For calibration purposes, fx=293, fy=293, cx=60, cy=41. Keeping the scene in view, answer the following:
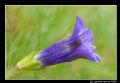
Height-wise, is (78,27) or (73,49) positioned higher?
(78,27)

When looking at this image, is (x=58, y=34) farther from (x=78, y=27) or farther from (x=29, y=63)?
(x=29, y=63)

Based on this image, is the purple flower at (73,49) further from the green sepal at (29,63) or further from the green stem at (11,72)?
the green stem at (11,72)

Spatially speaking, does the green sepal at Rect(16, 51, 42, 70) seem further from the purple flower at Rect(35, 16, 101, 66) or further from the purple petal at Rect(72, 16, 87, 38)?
the purple petal at Rect(72, 16, 87, 38)

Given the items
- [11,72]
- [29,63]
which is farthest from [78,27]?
[11,72]

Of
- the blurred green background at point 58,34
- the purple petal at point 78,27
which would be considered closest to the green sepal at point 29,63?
the blurred green background at point 58,34
